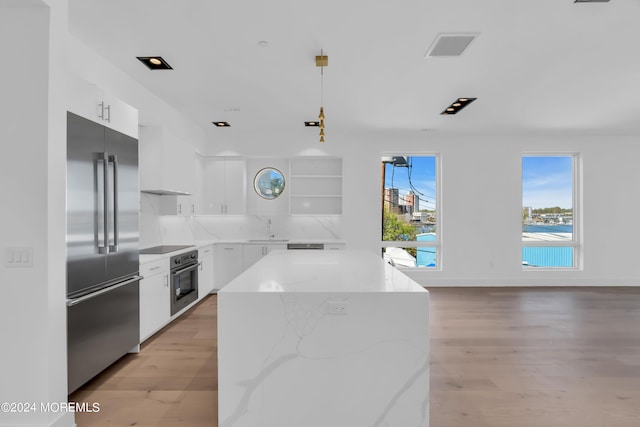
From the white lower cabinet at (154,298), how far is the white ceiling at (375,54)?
80.5 inches

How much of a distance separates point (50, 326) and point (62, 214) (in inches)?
26.4

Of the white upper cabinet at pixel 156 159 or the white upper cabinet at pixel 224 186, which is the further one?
the white upper cabinet at pixel 224 186

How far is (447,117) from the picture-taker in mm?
5477

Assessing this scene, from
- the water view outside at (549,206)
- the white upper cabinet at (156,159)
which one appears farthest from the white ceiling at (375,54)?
the water view outside at (549,206)

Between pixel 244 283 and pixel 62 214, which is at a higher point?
pixel 62 214

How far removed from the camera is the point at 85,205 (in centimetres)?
259

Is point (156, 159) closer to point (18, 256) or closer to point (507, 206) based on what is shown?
point (18, 256)

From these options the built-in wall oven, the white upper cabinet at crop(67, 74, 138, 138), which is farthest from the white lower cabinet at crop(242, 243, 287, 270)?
the white upper cabinet at crop(67, 74, 138, 138)

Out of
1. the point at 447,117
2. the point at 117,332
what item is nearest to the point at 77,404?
the point at 117,332

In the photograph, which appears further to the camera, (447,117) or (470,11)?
(447,117)

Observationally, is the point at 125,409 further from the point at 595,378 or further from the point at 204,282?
the point at 595,378

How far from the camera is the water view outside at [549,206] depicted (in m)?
6.91

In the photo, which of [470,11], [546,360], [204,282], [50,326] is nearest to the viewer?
[50,326]

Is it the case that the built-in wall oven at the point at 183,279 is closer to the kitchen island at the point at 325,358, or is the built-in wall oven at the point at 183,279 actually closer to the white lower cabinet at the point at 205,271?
the white lower cabinet at the point at 205,271
